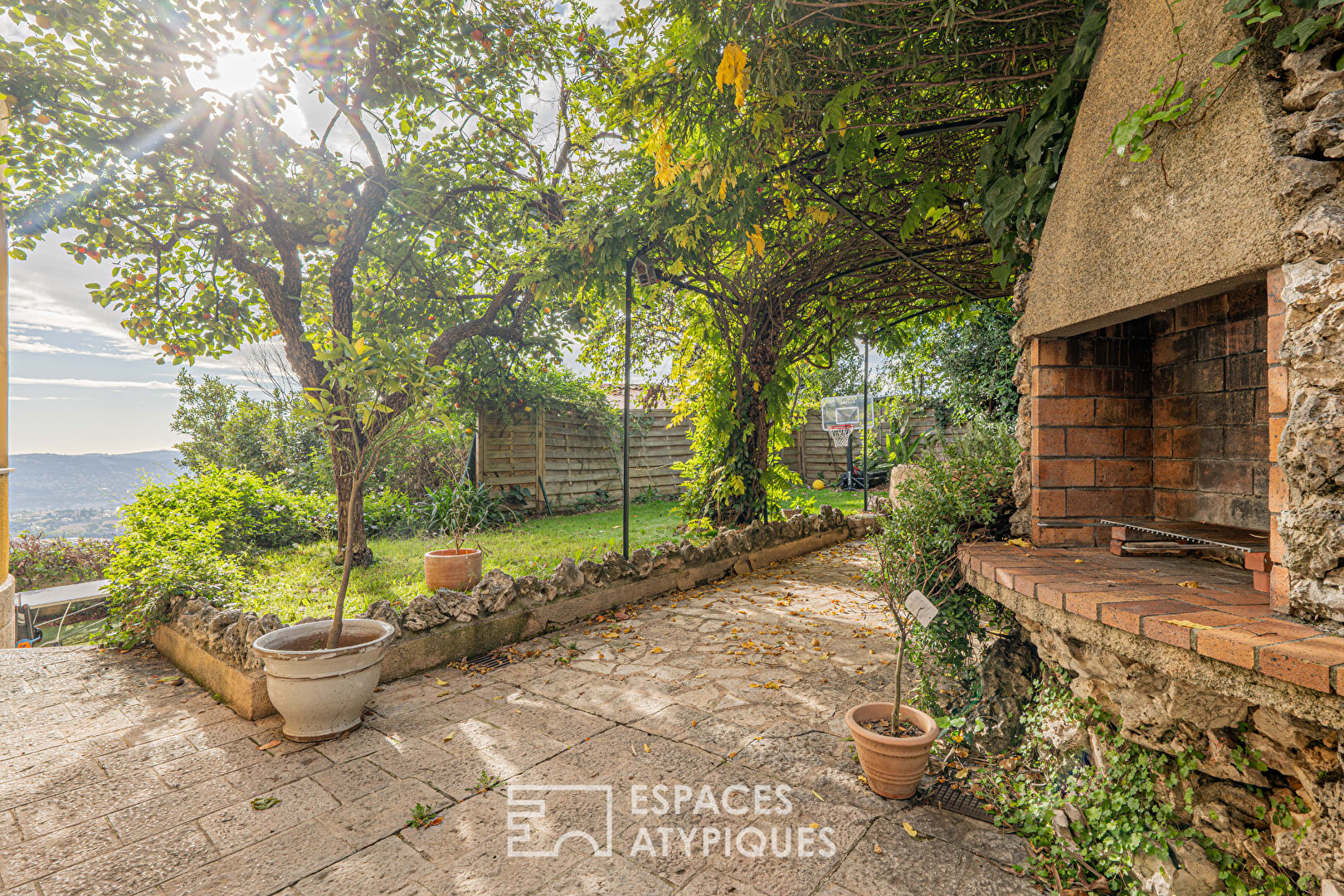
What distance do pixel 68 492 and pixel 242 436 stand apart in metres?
4.31

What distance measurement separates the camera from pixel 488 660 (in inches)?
144

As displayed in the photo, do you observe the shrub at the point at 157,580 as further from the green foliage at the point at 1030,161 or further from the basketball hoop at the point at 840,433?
the basketball hoop at the point at 840,433

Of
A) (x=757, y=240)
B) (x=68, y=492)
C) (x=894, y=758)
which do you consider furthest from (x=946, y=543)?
(x=68, y=492)

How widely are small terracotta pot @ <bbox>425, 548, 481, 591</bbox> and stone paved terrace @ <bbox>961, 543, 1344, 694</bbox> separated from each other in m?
4.07

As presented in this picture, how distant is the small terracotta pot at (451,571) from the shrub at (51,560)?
4478 mm

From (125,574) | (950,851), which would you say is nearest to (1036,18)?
(950,851)

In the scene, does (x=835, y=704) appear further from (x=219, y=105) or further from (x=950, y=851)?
(x=219, y=105)

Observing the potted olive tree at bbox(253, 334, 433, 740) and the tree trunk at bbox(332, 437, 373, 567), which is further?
the tree trunk at bbox(332, 437, 373, 567)

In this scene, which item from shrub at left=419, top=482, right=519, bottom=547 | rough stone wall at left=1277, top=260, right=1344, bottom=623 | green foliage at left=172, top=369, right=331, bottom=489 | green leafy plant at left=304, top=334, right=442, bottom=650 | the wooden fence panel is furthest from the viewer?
green foliage at left=172, top=369, right=331, bottom=489

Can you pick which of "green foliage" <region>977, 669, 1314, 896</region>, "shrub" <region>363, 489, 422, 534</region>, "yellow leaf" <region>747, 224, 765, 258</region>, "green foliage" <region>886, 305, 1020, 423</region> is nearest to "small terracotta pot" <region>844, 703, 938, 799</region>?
"green foliage" <region>977, 669, 1314, 896</region>

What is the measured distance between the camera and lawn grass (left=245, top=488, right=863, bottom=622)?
4570 mm

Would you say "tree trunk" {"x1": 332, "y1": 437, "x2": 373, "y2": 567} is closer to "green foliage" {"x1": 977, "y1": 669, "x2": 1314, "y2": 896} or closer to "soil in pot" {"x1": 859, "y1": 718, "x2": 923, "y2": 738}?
"soil in pot" {"x1": 859, "y1": 718, "x2": 923, "y2": 738}

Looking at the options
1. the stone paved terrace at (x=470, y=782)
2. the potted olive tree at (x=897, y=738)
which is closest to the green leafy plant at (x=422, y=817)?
the stone paved terrace at (x=470, y=782)

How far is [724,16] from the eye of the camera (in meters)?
2.46
